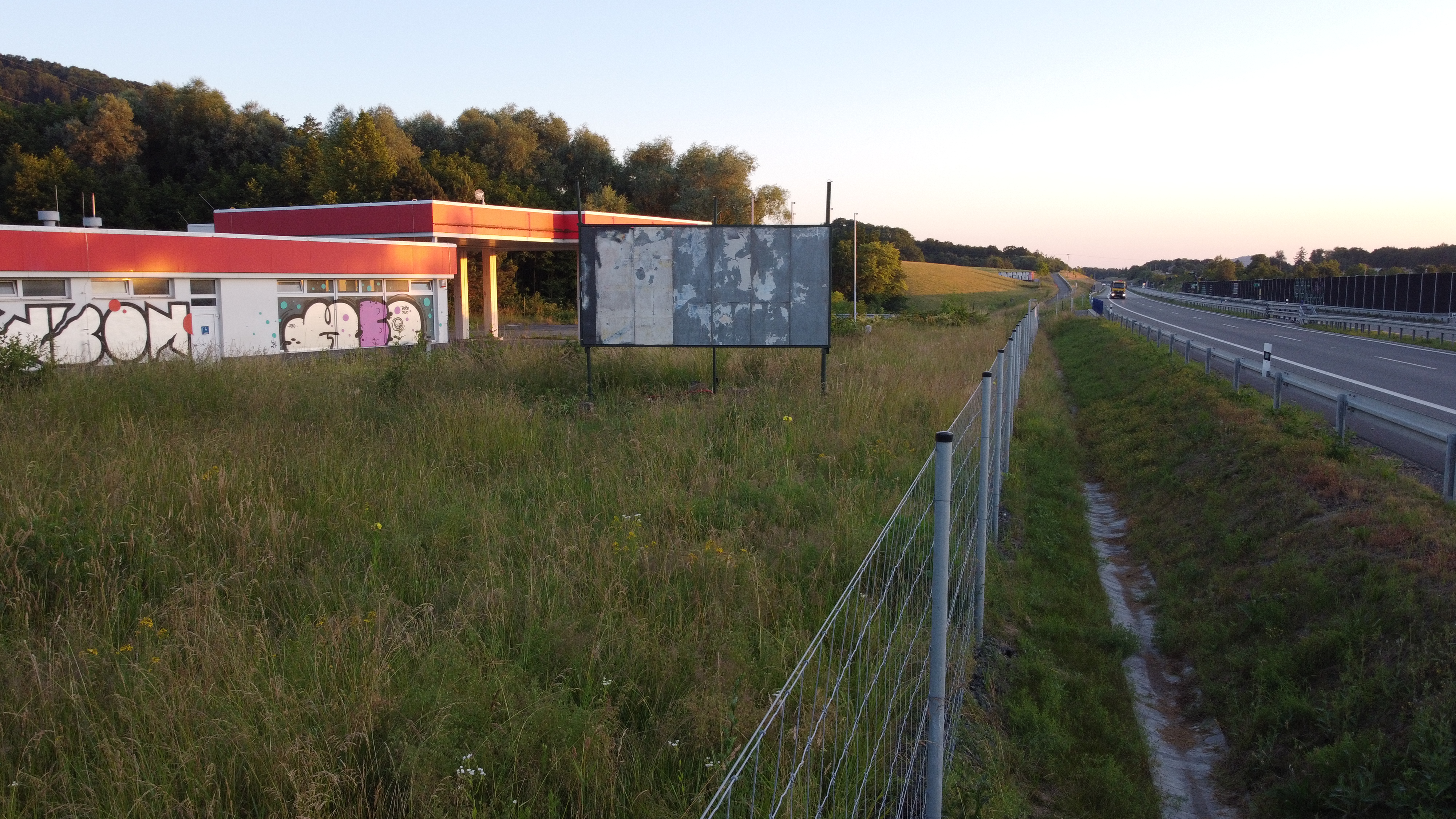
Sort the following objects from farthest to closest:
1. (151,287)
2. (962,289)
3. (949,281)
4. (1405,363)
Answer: (949,281), (962,289), (151,287), (1405,363)

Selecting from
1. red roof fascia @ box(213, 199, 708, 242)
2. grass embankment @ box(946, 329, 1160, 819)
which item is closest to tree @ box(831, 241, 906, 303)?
red roof fascia @ box(213, 199, 708, 242)

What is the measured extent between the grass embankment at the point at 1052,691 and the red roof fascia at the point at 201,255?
23894 mm

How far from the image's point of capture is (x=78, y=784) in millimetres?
3293

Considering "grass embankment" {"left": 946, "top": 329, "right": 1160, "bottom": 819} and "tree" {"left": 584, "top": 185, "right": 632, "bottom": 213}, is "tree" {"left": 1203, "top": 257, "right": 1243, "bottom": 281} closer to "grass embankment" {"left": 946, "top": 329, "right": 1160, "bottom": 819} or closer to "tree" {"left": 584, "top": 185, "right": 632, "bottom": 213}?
"tree" {"left": 584, "top": 185, "right": 632, "bottom": 213}

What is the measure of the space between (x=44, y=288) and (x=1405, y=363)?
3251 cm

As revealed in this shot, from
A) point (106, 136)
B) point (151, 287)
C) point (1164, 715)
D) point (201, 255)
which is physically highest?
point (106, 136)

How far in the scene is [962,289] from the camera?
94188mm

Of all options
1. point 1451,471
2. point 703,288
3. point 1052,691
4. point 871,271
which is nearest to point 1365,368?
point 703,288

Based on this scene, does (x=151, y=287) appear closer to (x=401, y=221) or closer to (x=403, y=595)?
(x=401, y=221)

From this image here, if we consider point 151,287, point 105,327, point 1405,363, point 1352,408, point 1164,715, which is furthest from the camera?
point 151,287

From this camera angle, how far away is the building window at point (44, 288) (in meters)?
23.1

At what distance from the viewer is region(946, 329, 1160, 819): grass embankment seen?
4.83 metres

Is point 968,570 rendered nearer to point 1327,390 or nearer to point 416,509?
point 416,509

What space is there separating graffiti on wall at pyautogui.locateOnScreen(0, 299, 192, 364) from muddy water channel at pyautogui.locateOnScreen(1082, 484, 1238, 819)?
2123 cm
